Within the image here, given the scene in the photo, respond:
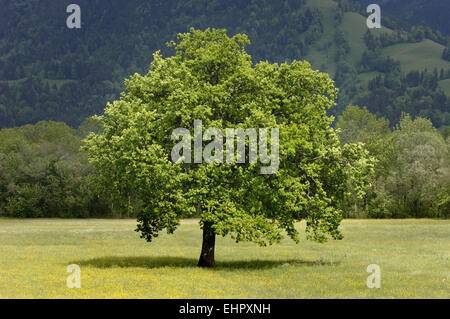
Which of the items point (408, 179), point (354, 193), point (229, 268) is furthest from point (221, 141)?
point (408, 179)

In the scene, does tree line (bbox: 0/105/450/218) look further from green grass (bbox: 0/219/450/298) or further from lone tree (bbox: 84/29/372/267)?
lone tree (bbox: 84/29/372/267)

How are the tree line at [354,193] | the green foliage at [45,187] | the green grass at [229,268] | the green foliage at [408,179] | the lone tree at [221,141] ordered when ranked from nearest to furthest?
1. the green grass at [229,268]
2. the lone tree at [221,141]
3. the green foliage at [408,179]
4. the tree line at [354,193]
5. the green foliage at [45,187]

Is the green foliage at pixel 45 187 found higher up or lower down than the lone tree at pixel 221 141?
lower down

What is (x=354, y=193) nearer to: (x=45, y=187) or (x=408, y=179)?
(x=408, y=179)

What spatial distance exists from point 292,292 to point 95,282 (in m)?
11.6

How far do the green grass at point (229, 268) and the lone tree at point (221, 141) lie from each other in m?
3.15

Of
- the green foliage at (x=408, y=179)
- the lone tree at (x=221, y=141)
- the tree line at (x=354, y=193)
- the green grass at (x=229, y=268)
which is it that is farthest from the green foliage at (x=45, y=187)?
the lone tree at (x=221, y=141)

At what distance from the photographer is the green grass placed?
3216cm

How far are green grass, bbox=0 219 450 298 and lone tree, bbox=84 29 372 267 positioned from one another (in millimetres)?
3153

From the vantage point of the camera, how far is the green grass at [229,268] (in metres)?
32.2

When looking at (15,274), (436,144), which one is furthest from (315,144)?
(436,144)

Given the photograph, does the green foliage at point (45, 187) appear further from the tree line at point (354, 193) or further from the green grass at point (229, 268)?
the green grass at point (229, 268)

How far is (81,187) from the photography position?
432 feet

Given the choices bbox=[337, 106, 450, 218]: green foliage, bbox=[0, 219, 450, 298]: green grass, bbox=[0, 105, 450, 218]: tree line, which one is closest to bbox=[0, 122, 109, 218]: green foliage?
bbox=[0, 105, 450, 218]: tree line
